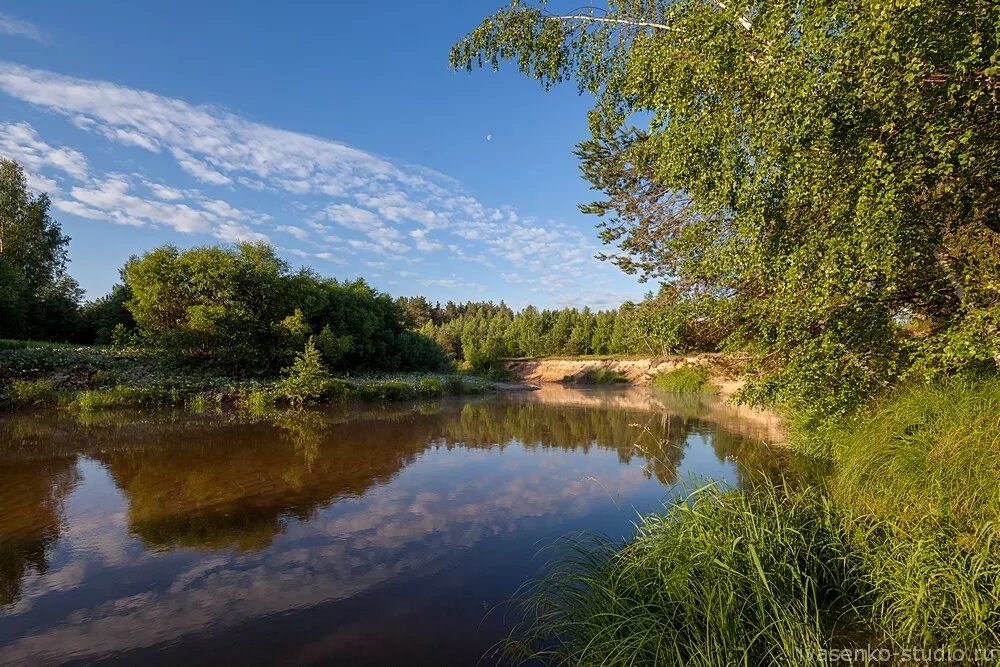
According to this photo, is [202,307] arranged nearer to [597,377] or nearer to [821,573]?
[821,573]

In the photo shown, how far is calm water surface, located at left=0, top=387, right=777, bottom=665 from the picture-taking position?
4.88 meters

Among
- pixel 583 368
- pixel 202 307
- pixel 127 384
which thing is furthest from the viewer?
pixel 583 368

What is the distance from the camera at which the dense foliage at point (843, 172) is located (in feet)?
15.6

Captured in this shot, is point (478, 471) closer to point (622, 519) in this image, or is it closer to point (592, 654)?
point (622, 519)

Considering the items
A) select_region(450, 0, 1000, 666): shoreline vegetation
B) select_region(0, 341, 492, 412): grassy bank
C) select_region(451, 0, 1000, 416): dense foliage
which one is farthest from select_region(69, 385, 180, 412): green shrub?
select_region(451, 0, 1000, 416): dense foliage

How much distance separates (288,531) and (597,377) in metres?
51.9

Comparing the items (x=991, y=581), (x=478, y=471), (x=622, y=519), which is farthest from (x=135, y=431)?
(x=991, y=581)

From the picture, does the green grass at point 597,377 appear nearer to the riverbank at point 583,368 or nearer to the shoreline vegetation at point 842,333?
the riverbank at point 583,368

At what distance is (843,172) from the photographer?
529cm

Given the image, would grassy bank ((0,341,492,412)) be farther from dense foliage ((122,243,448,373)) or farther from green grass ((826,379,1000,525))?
green grass ((826,379,1000,525))

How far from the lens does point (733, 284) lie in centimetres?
781

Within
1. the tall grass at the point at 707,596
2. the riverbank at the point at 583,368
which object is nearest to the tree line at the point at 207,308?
the riverbank at the point at 583,368

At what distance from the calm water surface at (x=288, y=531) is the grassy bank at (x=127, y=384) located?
3797mm

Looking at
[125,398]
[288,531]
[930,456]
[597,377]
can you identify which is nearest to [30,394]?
[125,398]
